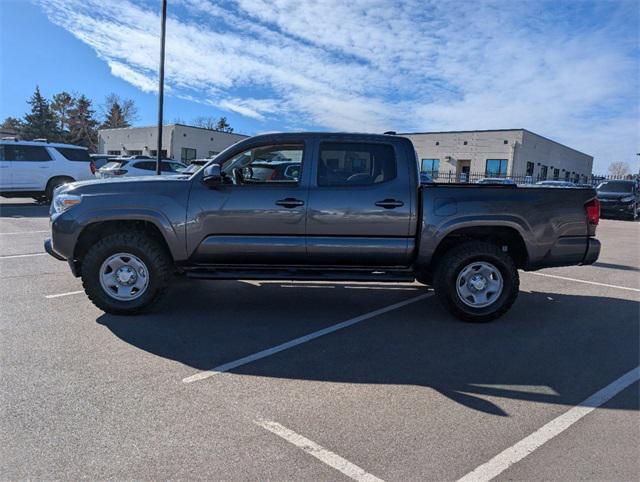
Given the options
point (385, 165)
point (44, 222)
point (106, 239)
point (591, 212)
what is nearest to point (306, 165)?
point (385, 165)

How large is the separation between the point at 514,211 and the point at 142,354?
13.1 feet

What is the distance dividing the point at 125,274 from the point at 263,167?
1904 mm

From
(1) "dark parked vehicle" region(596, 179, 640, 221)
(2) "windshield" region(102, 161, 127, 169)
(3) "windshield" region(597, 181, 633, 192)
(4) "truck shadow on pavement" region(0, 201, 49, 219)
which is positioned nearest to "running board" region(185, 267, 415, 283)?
(4) "truck shadow on pavement" region(0, 201, 49, 219)

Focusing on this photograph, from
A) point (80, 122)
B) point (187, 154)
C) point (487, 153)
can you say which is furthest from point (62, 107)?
point (487, 153)

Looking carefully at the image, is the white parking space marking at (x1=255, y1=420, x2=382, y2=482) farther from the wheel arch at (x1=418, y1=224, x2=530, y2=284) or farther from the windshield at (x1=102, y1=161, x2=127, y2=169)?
the windshield at (x1=102, y1=161, x2=127, y2=169)

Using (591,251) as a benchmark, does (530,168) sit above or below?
above

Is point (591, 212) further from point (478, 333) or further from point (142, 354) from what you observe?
point (142, 354)

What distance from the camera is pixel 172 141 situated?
44188mm

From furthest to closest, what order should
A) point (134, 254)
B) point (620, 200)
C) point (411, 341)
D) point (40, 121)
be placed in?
point (40, 121) → point (620, 200) → point (134, 254) → point (411, 341)

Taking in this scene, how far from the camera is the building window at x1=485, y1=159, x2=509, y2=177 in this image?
134 ft

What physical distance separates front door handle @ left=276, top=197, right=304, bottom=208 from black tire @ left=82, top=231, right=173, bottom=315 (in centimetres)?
139

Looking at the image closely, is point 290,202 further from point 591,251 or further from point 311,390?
point 591,251

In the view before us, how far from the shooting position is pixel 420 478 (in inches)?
98.0

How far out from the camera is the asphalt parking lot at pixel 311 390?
8.61 feet
